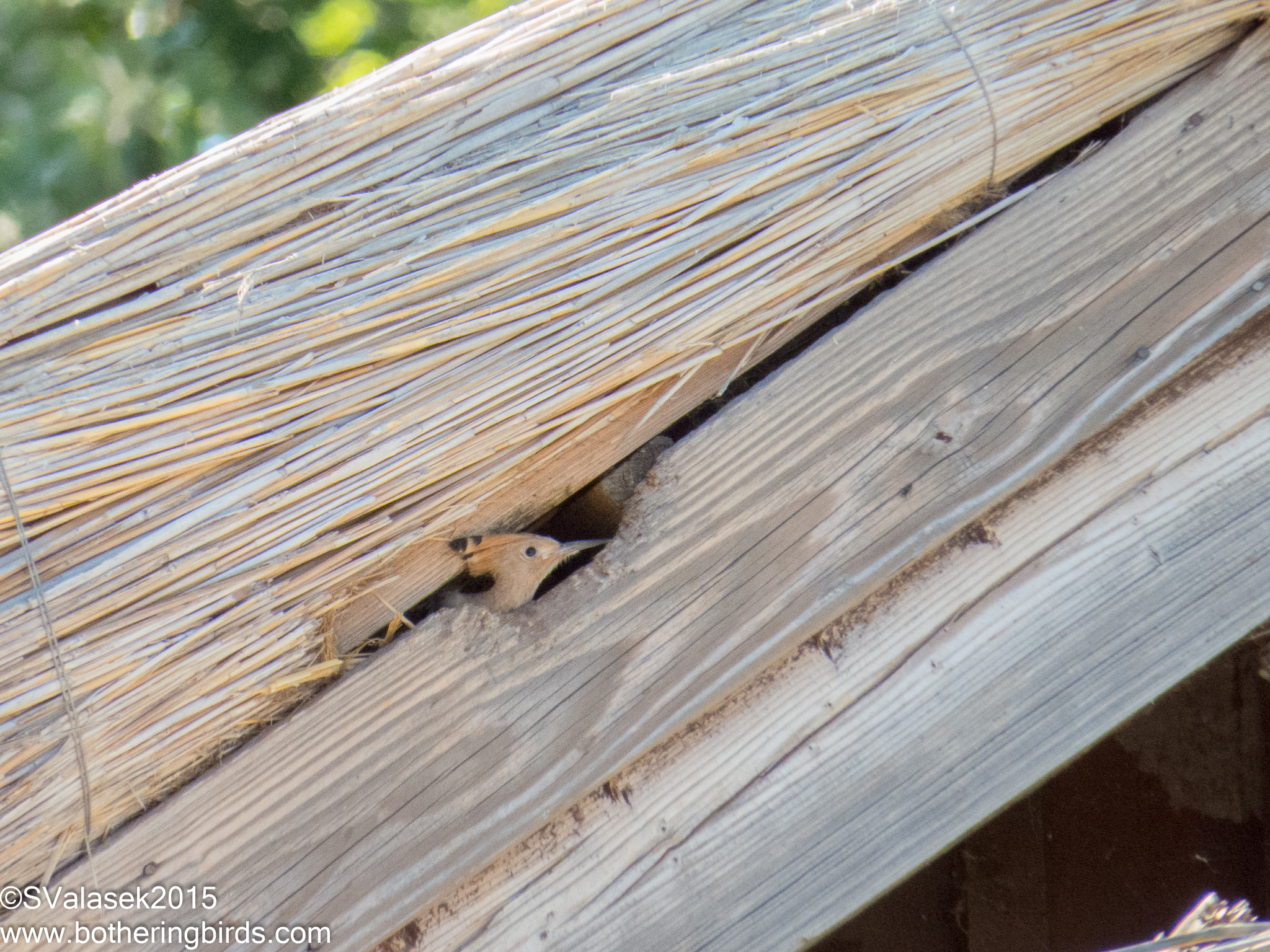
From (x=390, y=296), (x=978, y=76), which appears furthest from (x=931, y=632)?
(x=390, y=296)

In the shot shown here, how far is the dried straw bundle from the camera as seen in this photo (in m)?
0.91

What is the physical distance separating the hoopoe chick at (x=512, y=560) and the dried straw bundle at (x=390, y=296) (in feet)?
0.21

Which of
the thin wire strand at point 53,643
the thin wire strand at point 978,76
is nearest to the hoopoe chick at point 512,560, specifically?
the thin wire strand at point 53,643

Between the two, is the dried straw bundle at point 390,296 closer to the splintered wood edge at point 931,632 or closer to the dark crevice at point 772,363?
the dark crevice at point 772,363

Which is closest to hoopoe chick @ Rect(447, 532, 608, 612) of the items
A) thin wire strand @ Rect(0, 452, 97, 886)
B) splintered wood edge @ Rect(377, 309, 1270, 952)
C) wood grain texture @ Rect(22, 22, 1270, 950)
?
wood grain texture @ Rect(22, 22, 1270, 950)

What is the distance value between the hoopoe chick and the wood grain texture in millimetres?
26

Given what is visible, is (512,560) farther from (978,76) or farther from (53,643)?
(978,76)

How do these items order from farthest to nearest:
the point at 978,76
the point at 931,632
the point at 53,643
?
the point at 931,632
the point at 978,76
the point at 53,643

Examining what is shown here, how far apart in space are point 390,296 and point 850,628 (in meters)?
0.69

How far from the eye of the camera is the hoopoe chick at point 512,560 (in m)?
1.08

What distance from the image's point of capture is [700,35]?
0.99m

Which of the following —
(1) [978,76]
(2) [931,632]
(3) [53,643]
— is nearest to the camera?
(3) [53,643]

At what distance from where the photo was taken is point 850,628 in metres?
1.14

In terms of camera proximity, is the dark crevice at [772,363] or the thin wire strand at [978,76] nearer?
the thin wire strand at [978,76]
